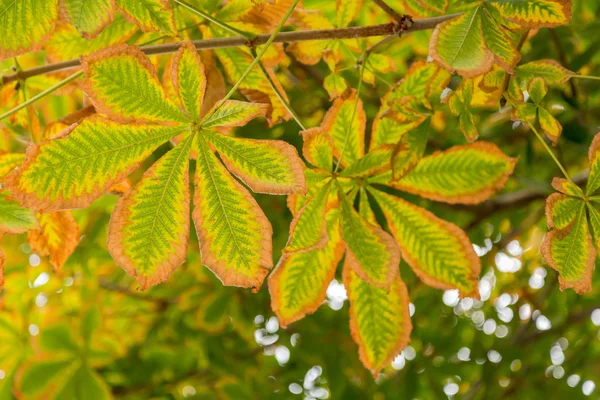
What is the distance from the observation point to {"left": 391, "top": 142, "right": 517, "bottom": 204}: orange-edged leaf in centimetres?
72

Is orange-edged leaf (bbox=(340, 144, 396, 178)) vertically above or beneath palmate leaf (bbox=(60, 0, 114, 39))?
beneath

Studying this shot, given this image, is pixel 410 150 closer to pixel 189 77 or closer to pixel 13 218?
pixel 189 77

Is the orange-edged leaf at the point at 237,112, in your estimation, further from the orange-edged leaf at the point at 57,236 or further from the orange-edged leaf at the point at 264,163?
the orange-edged leaf at the point at 57,236

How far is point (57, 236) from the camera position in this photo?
75 cm

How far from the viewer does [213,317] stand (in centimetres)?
164

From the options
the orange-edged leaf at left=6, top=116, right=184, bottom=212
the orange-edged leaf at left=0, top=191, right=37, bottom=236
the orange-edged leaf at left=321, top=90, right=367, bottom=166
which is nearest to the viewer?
the orange-edged leaf at left=6, top=116, right=184, bottom=212

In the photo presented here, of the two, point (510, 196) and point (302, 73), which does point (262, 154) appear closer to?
point (510, 196)

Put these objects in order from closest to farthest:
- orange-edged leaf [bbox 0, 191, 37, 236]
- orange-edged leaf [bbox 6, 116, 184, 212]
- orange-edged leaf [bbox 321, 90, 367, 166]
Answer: orange-edged leaf [bbox 6, 116, 184, 212], orange-edged leaf [bbox 0, 191, 37, 236], orange-edged leaf [bbox 321, 90, 367, 166]

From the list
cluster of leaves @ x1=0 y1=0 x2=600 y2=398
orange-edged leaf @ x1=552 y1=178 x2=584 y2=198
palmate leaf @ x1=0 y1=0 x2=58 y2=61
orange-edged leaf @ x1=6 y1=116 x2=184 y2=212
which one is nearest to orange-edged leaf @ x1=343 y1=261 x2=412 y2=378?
cluster of leaves @ x1=0 y1=0 x2=600 y2=398

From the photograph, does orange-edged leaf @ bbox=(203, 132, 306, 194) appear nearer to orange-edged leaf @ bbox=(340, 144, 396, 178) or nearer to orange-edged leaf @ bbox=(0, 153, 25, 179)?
orange-edged leaf @ bbox=(340, 144, 396, 178)

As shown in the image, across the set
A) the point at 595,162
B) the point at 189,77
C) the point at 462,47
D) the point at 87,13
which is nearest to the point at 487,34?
Answer: the point at 462,47

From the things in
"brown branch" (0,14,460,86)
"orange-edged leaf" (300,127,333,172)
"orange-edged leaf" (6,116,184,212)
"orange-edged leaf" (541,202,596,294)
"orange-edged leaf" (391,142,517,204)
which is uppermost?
"brown branch" (0,14,460,86)

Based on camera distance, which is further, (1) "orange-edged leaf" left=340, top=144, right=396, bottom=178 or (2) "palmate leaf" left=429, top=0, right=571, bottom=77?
(1) "orange-edged leaf" left=340, top=144, right=396, bottom=178

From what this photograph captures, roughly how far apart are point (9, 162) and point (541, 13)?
626 mm
